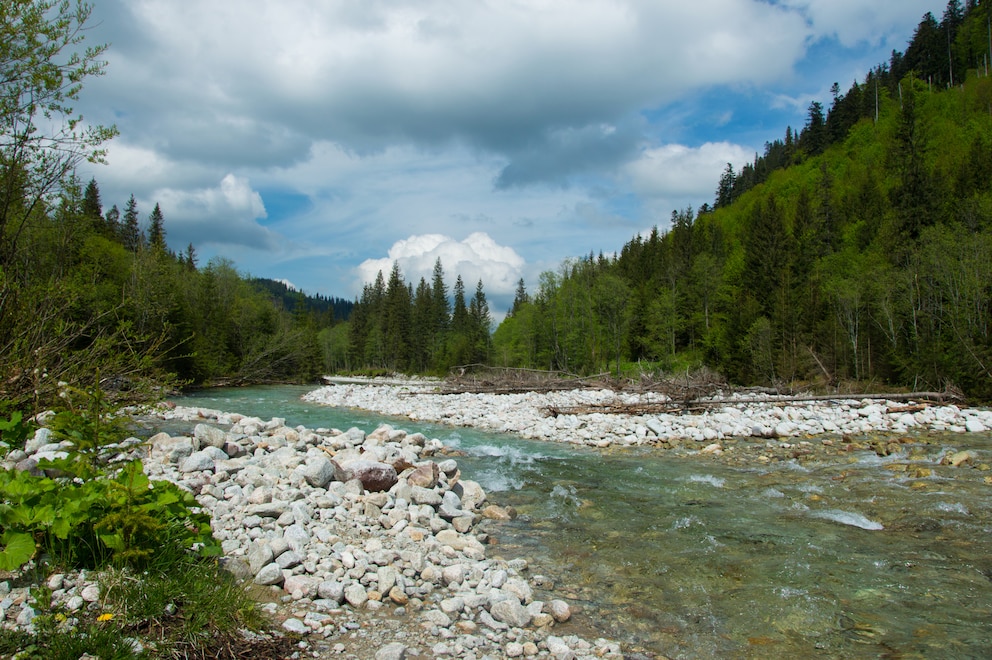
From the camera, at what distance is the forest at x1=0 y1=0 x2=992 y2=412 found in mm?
6184

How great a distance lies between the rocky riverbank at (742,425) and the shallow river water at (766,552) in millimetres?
2339

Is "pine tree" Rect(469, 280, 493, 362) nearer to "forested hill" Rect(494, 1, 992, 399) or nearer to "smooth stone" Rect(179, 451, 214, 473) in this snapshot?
"forested hill" Rect(494, 1, 992, 399)

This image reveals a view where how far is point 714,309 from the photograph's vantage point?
48406 mm

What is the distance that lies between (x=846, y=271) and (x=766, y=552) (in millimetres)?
39166

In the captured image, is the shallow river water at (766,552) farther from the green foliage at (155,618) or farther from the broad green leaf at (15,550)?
the broad green leaf at (15,550)

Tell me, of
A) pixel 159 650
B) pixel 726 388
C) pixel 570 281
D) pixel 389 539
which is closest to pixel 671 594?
pixel 389 539

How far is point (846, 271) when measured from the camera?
122 ft

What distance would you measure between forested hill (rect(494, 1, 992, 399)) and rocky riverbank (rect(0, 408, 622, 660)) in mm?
23802

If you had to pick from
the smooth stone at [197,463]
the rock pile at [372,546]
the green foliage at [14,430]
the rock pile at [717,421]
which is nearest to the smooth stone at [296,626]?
the rock pile at [372,546]

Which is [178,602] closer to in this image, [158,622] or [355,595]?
[158,622]

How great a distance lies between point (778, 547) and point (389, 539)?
4207 millimetres

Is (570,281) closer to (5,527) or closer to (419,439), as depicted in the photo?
(419,439)

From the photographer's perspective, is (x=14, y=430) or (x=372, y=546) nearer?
(x=14, y=430)

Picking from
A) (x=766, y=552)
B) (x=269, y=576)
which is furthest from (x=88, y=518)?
(x=766, y=552)
